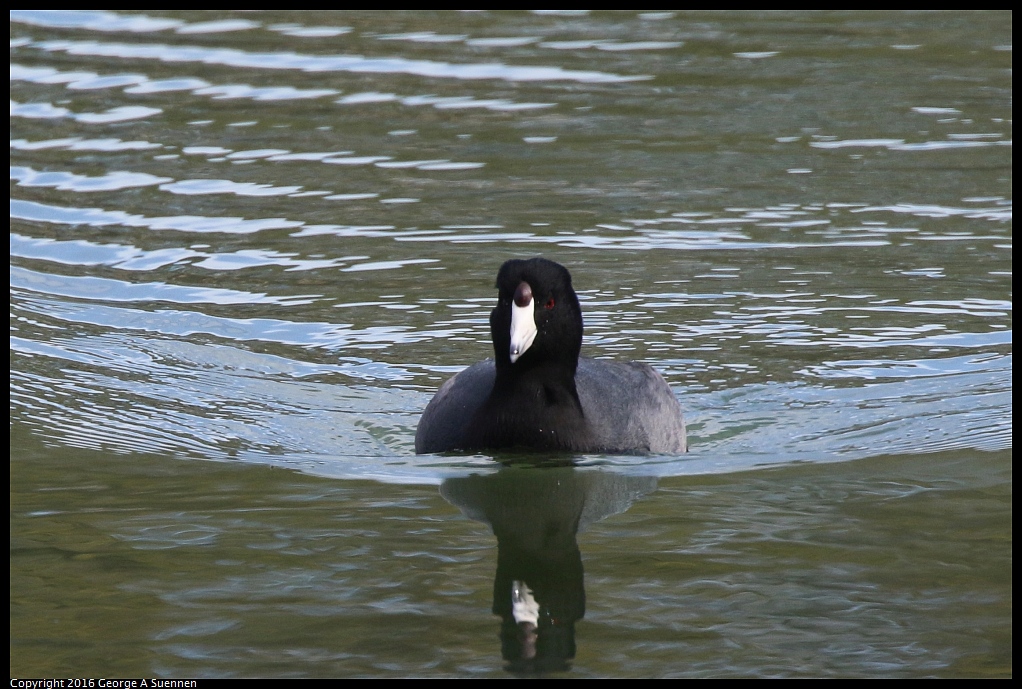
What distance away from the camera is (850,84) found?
494 inches

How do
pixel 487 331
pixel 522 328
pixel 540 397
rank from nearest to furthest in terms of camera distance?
pixel 522 328 < pixel 540 397 < pixel 487 331

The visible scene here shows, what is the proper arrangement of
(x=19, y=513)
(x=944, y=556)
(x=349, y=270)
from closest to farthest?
(x=944, y=556) → (x=19, y=513) → (x=349, y=270)

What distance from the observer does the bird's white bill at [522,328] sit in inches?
227

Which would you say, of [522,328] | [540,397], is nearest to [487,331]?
[540,397]

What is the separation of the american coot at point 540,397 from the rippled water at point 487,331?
0.15 m

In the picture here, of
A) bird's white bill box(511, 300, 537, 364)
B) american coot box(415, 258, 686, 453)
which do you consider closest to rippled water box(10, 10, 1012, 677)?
american coot box(415, 258, 686, 453)

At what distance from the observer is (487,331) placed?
8.29 meters

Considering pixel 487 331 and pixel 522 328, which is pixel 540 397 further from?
pixel 487 331

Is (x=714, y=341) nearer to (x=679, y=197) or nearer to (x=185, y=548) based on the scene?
(x=679, y=197)

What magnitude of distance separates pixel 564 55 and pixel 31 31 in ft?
15.3

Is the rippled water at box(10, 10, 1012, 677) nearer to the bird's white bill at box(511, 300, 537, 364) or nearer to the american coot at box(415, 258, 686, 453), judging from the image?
the american coot at box(415, 258, 686, 453)

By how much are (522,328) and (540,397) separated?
0.42 metres

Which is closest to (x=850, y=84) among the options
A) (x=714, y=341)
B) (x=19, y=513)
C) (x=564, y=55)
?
(x=564, y=55)

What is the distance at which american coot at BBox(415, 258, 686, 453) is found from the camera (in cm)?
594
